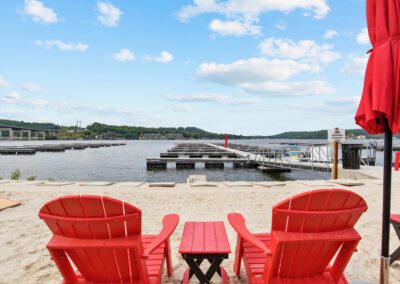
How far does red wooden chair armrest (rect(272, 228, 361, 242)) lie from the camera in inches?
78.7

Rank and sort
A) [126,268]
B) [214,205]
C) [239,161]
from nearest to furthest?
[126,268] < [214,205] < [239,161]

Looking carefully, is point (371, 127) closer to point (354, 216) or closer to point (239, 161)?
point (354, 216)

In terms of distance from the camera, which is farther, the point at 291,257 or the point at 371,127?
the point at 371,127

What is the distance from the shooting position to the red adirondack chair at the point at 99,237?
193 cm

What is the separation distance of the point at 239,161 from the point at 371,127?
23.6 meters

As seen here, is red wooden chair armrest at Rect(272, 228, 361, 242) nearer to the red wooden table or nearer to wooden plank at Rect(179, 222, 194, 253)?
the red wooden table

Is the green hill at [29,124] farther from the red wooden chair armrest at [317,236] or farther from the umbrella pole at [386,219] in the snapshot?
the umbrella pole at [386,219]

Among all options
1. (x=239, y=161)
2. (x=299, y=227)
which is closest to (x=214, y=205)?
(x=299, y=227)

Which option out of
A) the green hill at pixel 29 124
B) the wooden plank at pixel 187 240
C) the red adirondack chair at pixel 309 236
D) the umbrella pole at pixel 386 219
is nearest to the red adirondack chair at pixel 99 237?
the wooden plank at pixel 187 240

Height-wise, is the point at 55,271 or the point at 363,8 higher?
the point at 363,8

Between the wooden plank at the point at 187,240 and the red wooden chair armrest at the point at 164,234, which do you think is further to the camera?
the wooden plank at the point at 187,240

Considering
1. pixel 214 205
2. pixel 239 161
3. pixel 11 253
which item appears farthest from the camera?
pixel 239 161

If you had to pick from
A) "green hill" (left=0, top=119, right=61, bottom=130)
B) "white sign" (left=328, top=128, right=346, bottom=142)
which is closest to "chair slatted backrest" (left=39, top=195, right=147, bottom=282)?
"white sign" (left=328, top=128, right=346, bottom=142)

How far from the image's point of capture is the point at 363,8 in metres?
2.46
